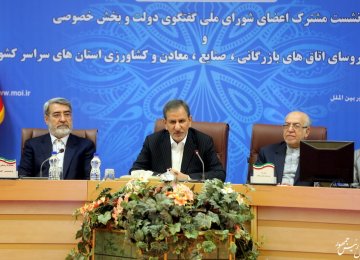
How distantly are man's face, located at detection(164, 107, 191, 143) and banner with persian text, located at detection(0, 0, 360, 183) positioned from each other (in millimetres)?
1386

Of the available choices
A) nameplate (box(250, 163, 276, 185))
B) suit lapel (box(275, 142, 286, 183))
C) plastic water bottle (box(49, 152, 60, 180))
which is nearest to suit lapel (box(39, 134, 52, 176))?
plastic water bottle (box(49, 152, 60, 180))

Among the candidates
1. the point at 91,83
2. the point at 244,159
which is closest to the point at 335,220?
the point at 244,159

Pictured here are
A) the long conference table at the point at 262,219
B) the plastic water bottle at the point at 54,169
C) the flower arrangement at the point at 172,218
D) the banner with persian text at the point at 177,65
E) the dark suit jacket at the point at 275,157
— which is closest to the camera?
the flower arrangement at the point at 172,218

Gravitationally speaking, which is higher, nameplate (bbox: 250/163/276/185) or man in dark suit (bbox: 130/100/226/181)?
Answer: man in dark suit (bbox: 130/100/226/181)

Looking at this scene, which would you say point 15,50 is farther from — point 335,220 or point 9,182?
point 335,220

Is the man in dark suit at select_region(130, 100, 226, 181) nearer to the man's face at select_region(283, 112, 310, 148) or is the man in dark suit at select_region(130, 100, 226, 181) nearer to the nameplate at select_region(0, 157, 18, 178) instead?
the man's face at select_region(283, 112, 310, 148)

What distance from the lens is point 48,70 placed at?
6633mm

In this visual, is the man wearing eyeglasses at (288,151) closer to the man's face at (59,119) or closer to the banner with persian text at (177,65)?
the banner with persian text at (177,65)

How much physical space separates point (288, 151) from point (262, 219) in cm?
168

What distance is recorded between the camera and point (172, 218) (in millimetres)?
3332

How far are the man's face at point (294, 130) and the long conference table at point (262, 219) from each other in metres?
1.57

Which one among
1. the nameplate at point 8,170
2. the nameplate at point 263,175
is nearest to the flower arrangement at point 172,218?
the nameplate at point 263,175

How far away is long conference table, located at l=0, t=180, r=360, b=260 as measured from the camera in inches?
147

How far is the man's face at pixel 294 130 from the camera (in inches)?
211
